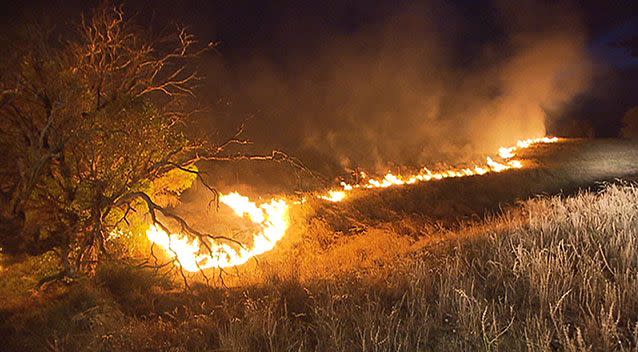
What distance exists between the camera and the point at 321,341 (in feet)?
15.0

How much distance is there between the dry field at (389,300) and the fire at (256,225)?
737mm

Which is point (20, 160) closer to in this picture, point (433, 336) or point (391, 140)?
point (433, 336)

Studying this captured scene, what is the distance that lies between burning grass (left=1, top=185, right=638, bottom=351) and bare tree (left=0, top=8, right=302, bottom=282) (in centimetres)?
139

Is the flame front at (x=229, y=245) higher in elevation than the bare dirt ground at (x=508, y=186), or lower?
lower

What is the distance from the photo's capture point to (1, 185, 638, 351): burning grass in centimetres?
415

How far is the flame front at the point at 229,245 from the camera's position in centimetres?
1136

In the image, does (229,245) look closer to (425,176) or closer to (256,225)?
(256,225)

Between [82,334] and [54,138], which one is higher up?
[54,138]

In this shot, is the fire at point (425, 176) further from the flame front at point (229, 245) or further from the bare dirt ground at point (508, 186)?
the flame front at point (229, 245)

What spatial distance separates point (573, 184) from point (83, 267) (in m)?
18.4

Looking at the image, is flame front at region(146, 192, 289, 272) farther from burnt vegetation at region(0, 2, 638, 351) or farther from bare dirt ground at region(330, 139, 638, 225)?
bare dirt ground at region(330, 139, 638, 225)

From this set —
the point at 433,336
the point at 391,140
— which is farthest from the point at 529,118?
the point at 433,336

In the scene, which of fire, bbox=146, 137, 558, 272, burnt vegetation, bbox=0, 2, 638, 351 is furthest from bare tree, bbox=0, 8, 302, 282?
fire, bbox=146, 137, 558, 272

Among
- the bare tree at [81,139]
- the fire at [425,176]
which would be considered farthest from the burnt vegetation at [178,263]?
the fire at [425,176]
